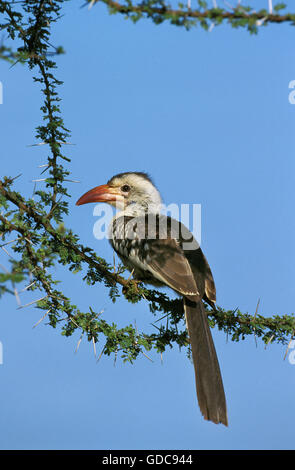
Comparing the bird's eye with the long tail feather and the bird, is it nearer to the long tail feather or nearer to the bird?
the bird

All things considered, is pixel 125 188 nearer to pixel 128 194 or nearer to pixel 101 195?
pixel 128 194

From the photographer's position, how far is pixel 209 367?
3.94m

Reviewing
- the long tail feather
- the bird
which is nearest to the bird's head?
the bird

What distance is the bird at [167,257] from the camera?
12.8 ft

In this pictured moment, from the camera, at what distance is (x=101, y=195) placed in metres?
5.85

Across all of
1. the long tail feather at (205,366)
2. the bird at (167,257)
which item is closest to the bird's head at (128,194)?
the bird at (167,257)

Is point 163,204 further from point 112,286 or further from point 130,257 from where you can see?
point 112,286

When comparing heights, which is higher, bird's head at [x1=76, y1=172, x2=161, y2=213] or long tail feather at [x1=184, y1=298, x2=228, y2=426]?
bird's head at [x1=76, y1=172, x2=161, y2=213]

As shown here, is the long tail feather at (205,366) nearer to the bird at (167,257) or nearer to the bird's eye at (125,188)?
the bird at (167,257)

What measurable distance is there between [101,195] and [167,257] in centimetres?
168

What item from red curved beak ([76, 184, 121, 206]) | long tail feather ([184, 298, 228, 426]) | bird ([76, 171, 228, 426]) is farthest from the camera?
red curved beak ([76, 184, 121, 206])

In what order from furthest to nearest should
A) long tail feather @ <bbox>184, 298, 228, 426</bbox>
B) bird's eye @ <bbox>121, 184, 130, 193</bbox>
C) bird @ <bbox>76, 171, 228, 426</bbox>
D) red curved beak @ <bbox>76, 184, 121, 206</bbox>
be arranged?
bird's eye @ <bbox>121, 184, 130, 193</bbox>, red curved beak @ <bbox>76, 184, 121, 206</bbox>, bird @ <bbox>76, 171, 228, 426</bbox>, long tail feather @ <bbox>184, 298, 228, 426</bbox>

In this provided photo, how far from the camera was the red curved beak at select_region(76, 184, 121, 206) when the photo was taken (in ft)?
18.9
